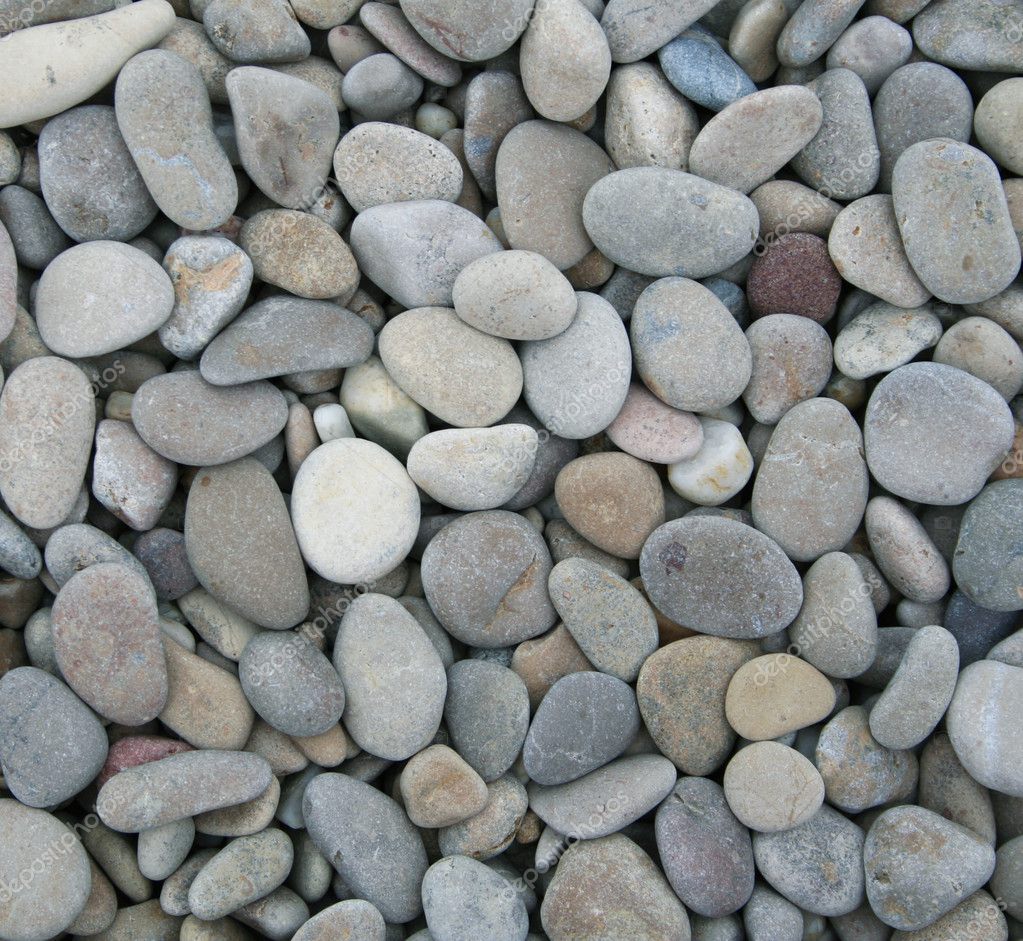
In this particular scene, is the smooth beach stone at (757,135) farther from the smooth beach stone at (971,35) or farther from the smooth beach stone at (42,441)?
the smooth beach stone at (42,441)

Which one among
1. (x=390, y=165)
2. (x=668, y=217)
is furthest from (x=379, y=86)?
(x=668, y=217)

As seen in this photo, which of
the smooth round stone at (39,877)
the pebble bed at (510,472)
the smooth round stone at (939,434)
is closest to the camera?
the smooth round stone at (39,877)

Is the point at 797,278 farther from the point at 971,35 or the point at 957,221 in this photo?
the point at 971,35

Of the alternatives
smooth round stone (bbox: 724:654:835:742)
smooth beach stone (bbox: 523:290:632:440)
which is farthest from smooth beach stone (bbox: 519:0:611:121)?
smooth round stone (bbox: 724:654:835:742)

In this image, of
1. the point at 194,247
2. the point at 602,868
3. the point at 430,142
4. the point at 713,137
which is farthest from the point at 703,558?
the point at 194,247

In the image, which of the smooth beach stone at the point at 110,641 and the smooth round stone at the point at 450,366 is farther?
the smooth round stone at the point at 450,366

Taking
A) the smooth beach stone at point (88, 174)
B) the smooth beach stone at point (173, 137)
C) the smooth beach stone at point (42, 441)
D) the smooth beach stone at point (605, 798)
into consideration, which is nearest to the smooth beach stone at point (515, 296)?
the smooth beach stone at point (173, 137)

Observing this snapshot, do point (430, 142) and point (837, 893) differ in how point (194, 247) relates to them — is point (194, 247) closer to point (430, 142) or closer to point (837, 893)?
point (430, 142)
